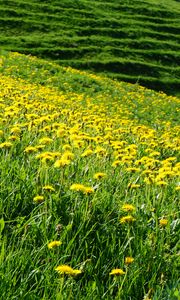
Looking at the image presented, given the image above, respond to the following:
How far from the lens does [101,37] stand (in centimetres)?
3428

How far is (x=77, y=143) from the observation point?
493 centimetres

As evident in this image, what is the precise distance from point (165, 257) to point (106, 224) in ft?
1.77

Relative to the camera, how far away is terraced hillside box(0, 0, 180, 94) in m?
30.2

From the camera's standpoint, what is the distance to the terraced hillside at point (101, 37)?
3016cm

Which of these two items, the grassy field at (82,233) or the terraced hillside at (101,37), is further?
the terraced hillside at (101,37)

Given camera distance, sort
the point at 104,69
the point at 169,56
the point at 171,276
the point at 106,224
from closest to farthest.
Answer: the point at 171,276 < the point at 106,224 < the point at 104,69 < the point at 169,56

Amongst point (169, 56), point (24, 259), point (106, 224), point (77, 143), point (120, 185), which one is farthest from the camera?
point (169, 56)

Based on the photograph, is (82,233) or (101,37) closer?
(82,233)

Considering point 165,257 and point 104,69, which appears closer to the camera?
point 165,257

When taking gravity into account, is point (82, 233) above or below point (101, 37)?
above

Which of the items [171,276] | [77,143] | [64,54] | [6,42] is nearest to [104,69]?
[64,54]

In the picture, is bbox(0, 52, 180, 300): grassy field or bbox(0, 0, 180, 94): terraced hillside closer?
bbox(0, 52, 180, 300): grassy field

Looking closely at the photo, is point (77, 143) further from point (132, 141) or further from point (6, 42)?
point (6, 42)

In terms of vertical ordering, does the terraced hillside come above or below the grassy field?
below
